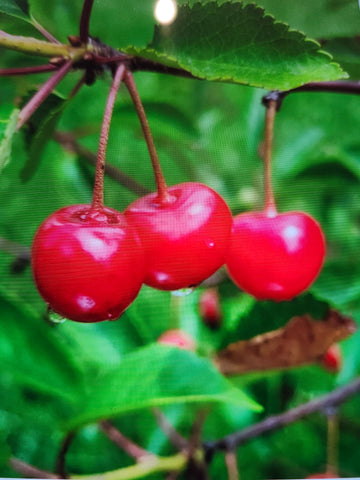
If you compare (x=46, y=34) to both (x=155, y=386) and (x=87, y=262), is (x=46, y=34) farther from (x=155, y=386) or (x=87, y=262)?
(x=155, y=386)

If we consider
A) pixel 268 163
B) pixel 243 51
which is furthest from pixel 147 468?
pixel 243 51

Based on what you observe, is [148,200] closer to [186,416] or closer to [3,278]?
[3,278]

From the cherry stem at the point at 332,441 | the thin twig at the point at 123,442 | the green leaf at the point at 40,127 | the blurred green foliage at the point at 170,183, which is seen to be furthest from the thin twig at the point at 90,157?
the cherry stem at the point at 332,441

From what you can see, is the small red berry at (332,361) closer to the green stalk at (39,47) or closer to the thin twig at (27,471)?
the thin twig at (27,471)

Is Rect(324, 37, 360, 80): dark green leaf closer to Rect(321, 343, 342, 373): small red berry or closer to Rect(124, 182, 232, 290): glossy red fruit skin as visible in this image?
Rect(124, 182, 232, 290): glossy red fruit skin

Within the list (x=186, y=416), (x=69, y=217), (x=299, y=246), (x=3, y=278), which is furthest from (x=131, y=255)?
(x=186, y=416)
